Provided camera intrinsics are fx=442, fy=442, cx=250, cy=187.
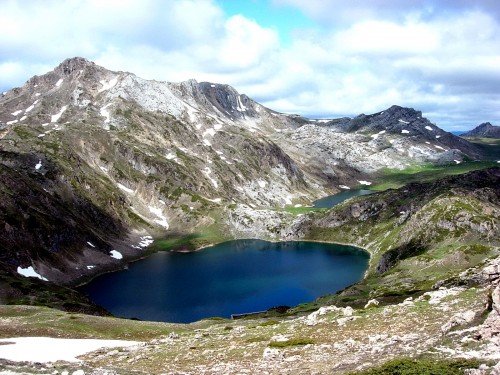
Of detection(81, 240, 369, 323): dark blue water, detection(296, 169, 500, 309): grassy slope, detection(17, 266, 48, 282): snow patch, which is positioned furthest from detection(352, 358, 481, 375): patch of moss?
detection(17, 266, 48, 282): snow patch

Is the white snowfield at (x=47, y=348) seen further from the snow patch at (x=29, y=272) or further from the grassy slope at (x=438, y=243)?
the snow patch at (x=29, y=272)

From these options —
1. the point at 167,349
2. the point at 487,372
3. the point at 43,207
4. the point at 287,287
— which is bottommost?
the point at 287,287

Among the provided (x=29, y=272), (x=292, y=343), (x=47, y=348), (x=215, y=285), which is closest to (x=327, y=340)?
(x=292, y=343)

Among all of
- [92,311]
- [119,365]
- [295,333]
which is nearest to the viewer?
[119,365]

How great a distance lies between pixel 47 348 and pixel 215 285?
11844 centimetres

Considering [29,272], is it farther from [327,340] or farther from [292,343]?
[327,340]

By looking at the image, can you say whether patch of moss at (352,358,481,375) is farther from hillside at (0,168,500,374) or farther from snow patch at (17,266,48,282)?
snow patch at (17,266,48,282)

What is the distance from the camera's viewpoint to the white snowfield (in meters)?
40.3

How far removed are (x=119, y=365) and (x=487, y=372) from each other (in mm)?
27678

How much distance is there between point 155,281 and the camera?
561ft

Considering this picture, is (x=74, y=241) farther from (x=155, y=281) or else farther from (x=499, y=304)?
(x=499, y=304)

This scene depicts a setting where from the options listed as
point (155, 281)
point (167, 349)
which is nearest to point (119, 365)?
point (167, 349)

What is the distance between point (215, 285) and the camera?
529 ft

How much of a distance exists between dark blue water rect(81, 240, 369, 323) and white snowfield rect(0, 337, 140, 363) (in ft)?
260
